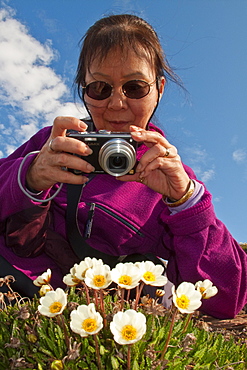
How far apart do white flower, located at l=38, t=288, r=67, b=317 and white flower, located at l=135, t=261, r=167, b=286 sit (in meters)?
0.36

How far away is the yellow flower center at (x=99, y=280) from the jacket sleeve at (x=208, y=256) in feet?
3.80

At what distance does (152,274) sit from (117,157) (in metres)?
1.05

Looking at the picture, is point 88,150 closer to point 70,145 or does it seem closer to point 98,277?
point 70,145

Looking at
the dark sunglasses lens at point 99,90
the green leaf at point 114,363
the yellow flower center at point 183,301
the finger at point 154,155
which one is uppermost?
the dark sunglasses lens at point 99,90

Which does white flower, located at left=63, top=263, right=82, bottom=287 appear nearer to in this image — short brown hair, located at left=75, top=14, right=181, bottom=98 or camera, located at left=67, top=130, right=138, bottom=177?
camera, located at left=67, top=130, right=138, bottom=177

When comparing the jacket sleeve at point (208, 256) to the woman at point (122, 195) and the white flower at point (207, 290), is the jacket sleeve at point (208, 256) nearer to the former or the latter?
the woman at point (122, 195)

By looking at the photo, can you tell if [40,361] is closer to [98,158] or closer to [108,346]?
[108,346]

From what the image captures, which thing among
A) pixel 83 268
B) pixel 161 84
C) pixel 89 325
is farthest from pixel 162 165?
pixel 89 325

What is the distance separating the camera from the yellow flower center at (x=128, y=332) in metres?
1.28

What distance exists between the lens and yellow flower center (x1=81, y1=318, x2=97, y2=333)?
4.25ft

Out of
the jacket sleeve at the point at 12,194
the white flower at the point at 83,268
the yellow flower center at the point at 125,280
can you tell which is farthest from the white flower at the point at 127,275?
the jacket sleeve at the point at 12,194

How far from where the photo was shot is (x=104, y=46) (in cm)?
296

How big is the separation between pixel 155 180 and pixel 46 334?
1.43 m

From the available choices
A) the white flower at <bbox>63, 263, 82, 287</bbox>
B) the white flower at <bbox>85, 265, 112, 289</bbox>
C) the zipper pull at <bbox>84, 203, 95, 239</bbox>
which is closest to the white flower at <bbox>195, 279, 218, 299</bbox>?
the white flower at <bbox>85, 265, 112, 289</bbox>
